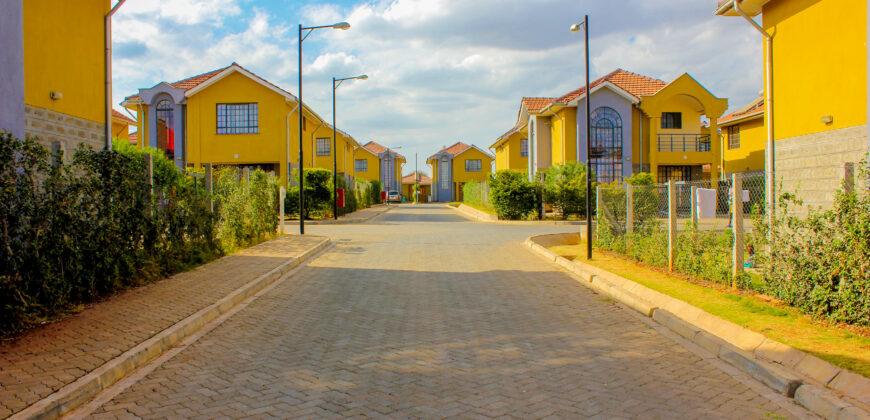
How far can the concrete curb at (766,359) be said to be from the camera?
4.38 metres

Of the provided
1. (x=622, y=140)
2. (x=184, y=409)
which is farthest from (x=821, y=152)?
(x=622, y=140)

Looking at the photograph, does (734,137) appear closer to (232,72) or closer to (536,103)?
(536,103)

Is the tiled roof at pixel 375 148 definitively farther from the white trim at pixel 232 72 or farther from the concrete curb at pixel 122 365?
the concrete curb at pixel 122 365

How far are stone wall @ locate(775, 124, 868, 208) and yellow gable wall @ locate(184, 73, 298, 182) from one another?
26.1 m

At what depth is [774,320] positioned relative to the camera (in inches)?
261

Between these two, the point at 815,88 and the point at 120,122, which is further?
the point at 120,122

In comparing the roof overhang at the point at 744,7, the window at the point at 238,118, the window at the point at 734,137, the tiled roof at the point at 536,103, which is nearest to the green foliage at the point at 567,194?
the tiled roof at the point at 536,103

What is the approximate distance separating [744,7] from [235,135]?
26.7 meters

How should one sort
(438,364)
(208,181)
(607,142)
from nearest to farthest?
(438,364) < (208,181) < (607,142)

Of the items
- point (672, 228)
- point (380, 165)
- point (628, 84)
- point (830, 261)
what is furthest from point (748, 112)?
point (380, 165)

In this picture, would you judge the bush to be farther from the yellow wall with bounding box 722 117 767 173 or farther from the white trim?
the yellow wall with bounding box 722 117 767 173

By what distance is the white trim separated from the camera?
31406 millimetres

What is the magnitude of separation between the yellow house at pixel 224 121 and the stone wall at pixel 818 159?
81.1 feet

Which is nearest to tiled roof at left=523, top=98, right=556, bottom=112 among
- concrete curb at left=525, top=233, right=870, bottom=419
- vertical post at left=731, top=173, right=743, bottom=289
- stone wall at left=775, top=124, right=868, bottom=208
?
stone wall at left=775, top=124, right=868, bottom=208
